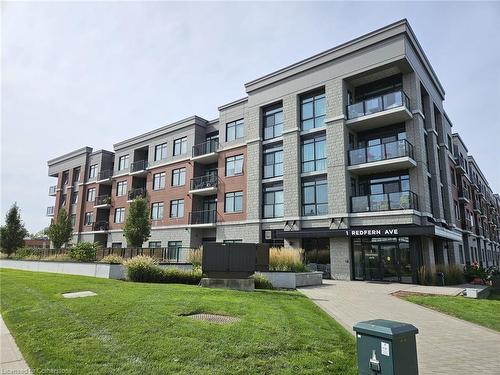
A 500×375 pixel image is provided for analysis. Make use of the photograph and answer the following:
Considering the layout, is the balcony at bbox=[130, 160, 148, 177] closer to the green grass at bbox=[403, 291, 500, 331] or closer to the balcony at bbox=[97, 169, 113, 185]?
the balcony at bbox=[97, 169, 113, 185]

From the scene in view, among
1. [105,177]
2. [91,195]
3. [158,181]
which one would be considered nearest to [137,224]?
[158,181]

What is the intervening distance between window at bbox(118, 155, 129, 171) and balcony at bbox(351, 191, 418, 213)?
28829 millimetres

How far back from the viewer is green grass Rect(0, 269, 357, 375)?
17.5 feet

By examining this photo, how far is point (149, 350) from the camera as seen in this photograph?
18.9 ft

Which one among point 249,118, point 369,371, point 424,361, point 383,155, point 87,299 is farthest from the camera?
point 249,118

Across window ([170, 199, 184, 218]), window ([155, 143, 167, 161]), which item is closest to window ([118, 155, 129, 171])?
window ([155, 143, 167, 161])

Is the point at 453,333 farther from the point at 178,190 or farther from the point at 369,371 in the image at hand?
the point at 178,190

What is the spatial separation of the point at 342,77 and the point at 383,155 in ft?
21.2

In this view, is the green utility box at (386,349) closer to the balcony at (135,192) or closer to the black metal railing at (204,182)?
the black metal railing at (204,182)

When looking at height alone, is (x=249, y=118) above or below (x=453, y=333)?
above

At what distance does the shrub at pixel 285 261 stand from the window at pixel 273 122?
12383 millimetres

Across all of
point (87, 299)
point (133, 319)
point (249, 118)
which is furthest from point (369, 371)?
point (249, 118)

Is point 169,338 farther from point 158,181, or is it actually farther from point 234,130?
point 158,181

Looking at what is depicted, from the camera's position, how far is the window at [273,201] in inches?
1099
